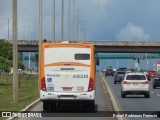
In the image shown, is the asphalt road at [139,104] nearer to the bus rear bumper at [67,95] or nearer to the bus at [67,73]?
the bus rear bumper at [67,95]

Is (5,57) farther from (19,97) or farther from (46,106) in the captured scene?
(46,106)

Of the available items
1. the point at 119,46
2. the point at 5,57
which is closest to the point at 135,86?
the point at 5,57

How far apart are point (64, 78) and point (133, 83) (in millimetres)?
15996

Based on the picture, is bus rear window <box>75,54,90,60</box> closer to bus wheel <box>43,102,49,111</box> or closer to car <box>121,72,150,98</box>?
bus wheel <box>43,102,49,111</box>

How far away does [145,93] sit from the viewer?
42094 mm

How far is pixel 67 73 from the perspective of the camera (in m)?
26.6

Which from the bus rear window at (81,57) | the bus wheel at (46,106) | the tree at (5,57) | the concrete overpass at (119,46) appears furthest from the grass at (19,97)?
the concrete overpass at (119,46)

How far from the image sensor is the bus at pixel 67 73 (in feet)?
87.0

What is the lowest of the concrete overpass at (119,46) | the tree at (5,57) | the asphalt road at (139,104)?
the asphalt road at (139,104)

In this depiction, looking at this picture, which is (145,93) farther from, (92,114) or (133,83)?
(92,114)

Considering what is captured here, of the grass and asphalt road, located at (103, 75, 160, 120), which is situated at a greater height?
the grass

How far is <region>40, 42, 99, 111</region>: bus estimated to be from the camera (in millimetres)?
26516

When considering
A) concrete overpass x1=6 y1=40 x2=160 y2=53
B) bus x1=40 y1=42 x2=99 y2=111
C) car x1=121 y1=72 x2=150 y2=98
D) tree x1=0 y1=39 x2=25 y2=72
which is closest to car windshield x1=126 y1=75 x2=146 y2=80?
car x1=121 y1=72 x2=150 y2=98

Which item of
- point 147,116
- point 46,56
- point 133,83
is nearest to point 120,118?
point 147,116
